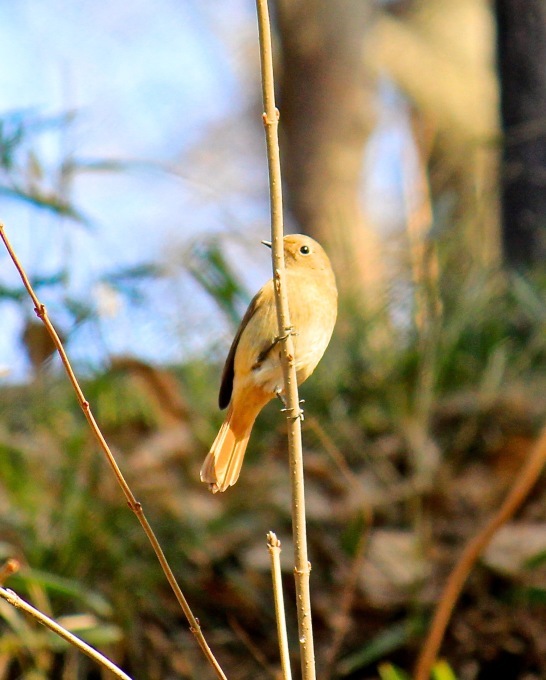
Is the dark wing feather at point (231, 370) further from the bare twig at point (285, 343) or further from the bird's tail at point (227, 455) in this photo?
Answer: the bare twig at point (285, 343)

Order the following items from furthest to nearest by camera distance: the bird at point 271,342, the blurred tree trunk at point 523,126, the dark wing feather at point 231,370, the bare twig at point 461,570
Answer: the blurred tree trunk at point 523,126 < the bare twig at point 461,570 < the dark wing feather at point 231,370 < the bird at point 271,342

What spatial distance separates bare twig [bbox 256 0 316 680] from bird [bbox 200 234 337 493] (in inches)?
23.3

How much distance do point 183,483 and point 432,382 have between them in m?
1.15

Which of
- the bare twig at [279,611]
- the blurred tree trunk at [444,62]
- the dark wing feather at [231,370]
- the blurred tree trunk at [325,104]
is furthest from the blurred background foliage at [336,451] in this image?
the blurred tree trunk at [444,62]

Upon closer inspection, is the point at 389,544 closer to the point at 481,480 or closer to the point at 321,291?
the point at 481,480

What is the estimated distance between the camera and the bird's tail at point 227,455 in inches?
86.8

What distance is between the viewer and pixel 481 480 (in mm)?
4215

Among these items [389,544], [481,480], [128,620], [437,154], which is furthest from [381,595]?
[437,154]

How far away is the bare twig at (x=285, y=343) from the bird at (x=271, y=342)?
593 mm

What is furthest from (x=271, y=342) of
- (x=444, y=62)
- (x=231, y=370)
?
(x=444, y=62)

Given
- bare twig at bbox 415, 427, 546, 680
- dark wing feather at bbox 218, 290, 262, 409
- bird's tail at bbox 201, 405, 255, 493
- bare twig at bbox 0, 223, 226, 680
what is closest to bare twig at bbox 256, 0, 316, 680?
bare twig at bbox 0, 223, 226, 680

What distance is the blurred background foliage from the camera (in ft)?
12.4

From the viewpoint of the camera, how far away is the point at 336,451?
138 inches

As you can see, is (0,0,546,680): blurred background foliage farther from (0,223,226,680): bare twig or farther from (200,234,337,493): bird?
(0,223,226,680): bare twig
